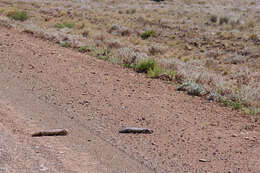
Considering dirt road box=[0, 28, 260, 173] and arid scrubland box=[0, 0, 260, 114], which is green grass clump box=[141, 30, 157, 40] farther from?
dirt road box=[0, 28, 260, 173]

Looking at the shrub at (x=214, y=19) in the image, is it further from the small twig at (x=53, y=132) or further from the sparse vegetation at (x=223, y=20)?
the small twig at (x=53, y=132)

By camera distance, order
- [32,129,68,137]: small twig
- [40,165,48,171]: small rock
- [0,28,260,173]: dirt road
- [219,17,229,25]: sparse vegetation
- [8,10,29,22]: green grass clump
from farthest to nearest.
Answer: [219,17,229,25]: sparse vegetation < [8,10,29,22]: green grass clump < [32,129,68,137]: small twig < [0,28,260,173]: dirt road < [40,165,48,171]: small rock

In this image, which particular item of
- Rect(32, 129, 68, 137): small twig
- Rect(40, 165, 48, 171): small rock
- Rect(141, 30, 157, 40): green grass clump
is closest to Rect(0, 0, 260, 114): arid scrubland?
Rect(141, 30, 157, 40): green grass clump

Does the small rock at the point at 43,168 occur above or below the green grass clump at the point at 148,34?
above

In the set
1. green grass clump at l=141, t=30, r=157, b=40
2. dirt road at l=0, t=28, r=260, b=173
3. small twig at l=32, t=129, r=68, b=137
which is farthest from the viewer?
green grass clump at l=141, t=30, r=157, b=40

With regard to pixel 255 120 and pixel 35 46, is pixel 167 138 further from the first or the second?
pixel 35 46

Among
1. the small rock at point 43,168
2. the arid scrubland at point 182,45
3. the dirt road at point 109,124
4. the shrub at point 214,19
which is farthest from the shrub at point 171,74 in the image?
the shrub at point 214,19

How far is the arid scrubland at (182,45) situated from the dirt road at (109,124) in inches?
37.8

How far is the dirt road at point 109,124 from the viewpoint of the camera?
523cm

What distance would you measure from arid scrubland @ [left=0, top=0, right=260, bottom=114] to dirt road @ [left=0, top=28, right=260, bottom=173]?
96 cm

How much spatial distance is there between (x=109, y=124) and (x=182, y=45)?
44.6 ft

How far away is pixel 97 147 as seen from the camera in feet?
18.5

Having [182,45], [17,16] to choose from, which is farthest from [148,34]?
[17,16]

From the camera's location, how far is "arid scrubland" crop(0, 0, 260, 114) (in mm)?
10062
